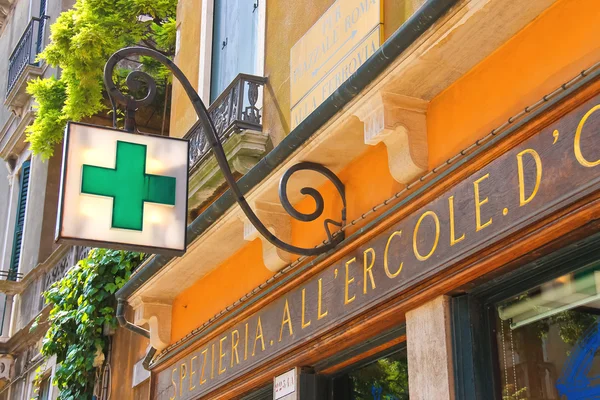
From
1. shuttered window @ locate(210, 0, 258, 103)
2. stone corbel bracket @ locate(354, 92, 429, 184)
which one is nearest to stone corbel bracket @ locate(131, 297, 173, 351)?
shuttered window @ locate(210, 0, 258, 103)

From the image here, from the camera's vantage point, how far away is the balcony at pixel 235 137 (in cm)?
821

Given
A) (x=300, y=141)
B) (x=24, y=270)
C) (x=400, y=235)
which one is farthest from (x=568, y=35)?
(x=24, y=270)

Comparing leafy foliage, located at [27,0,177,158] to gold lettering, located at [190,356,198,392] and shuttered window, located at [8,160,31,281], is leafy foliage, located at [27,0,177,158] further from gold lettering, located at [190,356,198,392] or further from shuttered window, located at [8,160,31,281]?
Result: gold lettering, located at [190,356,198,392]

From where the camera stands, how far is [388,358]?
631 centimetres

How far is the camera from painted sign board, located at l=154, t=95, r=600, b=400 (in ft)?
14.9

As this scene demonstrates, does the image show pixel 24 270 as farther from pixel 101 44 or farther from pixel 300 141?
pixel 300 141

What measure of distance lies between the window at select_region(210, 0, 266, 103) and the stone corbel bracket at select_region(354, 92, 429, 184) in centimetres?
313

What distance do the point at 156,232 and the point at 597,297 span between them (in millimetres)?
3011

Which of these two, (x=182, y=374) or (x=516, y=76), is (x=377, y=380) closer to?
(x=516, y=76)

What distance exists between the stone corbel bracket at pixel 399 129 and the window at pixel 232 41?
10.3 feet

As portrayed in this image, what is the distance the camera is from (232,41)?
962cm

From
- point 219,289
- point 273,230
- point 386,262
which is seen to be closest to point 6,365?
point 219,289

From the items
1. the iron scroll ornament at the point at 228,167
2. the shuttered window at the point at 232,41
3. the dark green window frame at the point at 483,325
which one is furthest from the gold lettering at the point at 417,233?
the shuttered window at the point at 232,41

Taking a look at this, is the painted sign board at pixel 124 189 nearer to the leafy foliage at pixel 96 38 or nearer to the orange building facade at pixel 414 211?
the orange building facade at pixel 414 211
